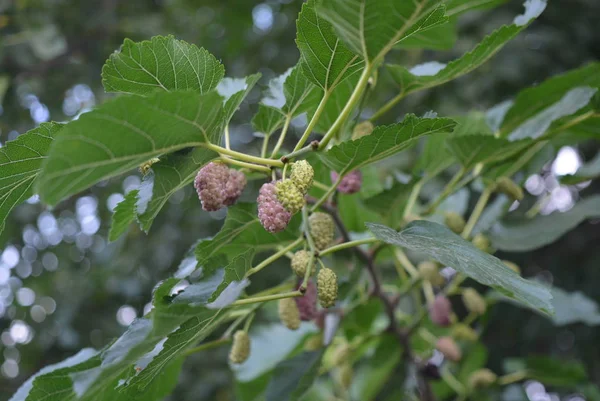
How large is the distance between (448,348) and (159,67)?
91cm

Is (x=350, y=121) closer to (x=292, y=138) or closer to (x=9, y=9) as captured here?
(x=292, y=138)

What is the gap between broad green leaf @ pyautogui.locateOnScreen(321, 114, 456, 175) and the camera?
0.64 metres

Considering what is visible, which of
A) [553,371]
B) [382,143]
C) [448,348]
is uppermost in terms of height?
[382,143]

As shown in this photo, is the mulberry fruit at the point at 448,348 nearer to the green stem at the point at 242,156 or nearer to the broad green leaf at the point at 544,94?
the broad green leaf at the point at 544,94

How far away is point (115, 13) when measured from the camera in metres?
3.07

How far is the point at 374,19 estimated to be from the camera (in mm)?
564

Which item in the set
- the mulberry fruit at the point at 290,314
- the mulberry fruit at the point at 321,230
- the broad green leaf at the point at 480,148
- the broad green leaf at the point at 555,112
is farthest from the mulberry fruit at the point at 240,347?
the broad green leaf at the point at 555,112

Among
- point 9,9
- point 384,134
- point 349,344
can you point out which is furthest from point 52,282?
point 384,134

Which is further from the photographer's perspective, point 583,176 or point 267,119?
point 583,176

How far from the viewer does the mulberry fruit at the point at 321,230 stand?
0.77 metres

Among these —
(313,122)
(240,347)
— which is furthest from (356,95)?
(240,347)

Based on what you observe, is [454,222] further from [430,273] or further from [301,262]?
[301,262]

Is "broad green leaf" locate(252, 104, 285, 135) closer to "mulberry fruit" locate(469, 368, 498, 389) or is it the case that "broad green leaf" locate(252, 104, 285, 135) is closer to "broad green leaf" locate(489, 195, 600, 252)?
"broad green leaf" locate(489, 195, 600, 252)

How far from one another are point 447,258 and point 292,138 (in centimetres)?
225
